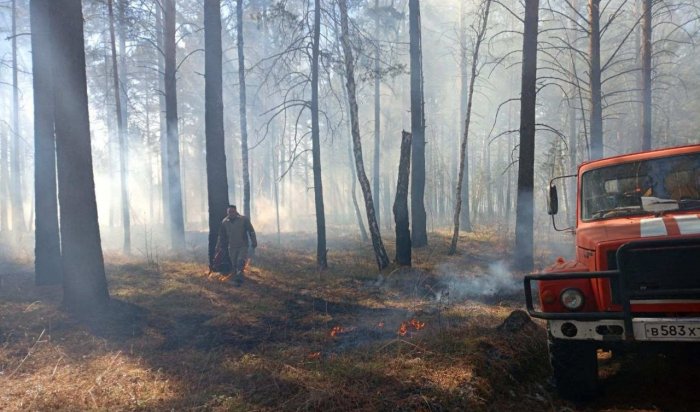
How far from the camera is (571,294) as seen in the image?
14.0 feet

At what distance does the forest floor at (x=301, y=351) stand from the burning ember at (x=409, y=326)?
0.06 metres

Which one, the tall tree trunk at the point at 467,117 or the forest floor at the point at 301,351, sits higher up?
the tall tree trunk at the point at 467,117

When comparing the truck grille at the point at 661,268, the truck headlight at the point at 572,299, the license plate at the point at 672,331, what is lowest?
the license plate at the point at 672,331

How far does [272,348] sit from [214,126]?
26.0 feet

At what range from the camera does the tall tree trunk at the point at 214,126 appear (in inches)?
501

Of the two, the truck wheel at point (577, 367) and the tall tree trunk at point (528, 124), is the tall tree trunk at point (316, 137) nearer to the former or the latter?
the tall tree trunk at point (528, 124)

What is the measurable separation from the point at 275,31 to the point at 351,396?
864 inches

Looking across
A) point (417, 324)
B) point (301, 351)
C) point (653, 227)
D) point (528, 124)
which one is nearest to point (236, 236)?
point (301, 351)

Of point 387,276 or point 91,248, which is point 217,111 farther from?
point 387,276

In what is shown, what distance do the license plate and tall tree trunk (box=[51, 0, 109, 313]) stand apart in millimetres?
8652

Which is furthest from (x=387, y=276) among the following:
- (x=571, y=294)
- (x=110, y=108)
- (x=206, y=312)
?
(x=110, y=108)

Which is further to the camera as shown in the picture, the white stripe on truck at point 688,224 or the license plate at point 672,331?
the white stripe on truck at point 688,224

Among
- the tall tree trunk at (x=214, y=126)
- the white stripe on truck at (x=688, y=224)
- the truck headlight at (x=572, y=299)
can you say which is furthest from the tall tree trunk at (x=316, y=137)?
the white stripe on truck at (x=688, y=224)

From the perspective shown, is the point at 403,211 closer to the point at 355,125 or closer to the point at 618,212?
the point at 355,125
